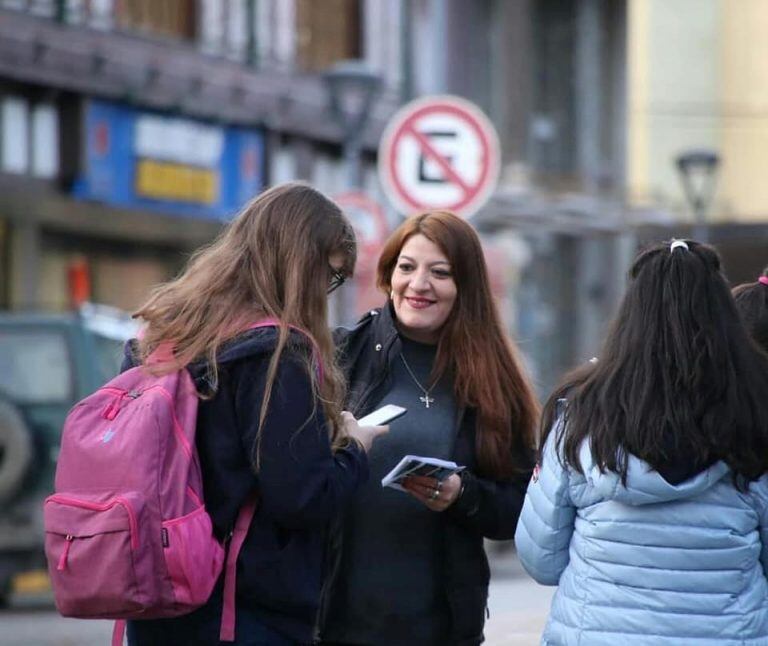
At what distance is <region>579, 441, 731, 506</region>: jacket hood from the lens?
4.12m

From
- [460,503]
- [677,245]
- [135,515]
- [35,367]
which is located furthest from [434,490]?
[35,367]

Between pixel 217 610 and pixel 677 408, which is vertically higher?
pixel 677 408

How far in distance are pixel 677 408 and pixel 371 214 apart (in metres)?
11.5

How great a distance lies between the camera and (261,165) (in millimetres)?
25469

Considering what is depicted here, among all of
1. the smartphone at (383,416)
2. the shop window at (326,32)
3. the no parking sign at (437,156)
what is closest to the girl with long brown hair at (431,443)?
the smartphone at (383,416)

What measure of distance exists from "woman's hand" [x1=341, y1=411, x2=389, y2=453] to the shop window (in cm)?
2260

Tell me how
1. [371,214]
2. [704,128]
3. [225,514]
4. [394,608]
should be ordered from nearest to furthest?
[225,514] → [394,608] → [371,214] → [704,128]

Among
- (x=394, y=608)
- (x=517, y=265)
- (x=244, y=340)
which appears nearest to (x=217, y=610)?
(x=244, y=340)

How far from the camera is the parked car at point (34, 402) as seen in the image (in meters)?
11.8

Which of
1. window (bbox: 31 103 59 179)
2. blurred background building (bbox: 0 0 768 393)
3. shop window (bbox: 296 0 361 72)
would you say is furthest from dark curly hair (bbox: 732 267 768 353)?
shop window (bbox: 296 0 361 72)

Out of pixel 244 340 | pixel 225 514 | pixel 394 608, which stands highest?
pixel 244 340

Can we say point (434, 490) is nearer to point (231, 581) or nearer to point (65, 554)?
point (231, 581)

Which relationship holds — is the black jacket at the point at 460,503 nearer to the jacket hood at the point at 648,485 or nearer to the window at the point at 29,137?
the jacket hood at the point at 648,485

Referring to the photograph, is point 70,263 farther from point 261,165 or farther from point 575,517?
point 575,517
